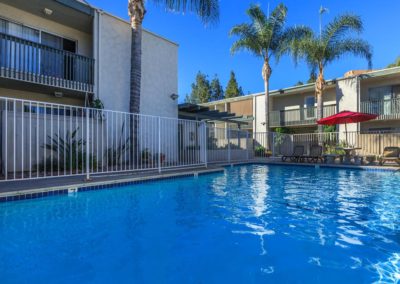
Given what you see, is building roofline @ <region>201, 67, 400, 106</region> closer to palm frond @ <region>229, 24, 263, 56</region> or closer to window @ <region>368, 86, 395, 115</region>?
window @ <region>368, 86, 395, 115</region>

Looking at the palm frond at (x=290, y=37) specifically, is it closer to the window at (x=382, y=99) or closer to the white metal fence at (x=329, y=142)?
the white metal fence at (x=329, y=142)

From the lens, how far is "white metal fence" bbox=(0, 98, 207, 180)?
307 inches

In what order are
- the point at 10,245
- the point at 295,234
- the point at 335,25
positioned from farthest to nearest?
the point at 335,25
the point at 295,234
the point at 10,245

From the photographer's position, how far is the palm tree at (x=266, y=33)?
731 inches

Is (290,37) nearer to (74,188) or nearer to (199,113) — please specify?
(199,113)

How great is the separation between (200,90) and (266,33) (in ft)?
88.6

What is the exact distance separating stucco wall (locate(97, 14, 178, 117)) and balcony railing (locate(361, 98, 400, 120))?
13.5m

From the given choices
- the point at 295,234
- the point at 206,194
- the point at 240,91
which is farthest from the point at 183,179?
the point at 240,91

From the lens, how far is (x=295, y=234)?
12.3ft

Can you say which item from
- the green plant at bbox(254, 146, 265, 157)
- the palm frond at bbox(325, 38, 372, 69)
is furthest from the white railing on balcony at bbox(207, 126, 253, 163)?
the palm frond at bbox(325, 38, 372, 69)

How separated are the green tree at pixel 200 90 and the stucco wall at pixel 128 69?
30.0 m

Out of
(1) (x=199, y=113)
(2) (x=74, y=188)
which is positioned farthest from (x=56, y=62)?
(1) (x=199, y=113)

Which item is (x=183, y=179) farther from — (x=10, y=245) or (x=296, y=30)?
(x=296, y=30)

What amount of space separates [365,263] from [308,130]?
2184 centimetres
